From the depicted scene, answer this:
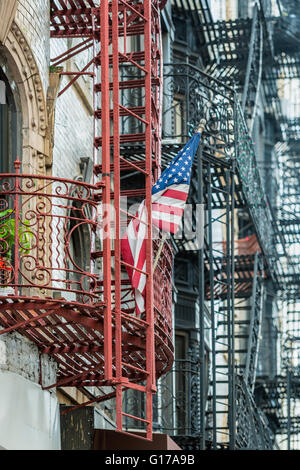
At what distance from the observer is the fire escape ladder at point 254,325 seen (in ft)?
92.2

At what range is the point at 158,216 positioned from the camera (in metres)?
17.5

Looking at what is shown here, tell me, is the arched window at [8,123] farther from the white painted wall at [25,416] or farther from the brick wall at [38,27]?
the white painted wall at [25,416]

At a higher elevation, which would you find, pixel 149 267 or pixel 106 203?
pixel 106 203

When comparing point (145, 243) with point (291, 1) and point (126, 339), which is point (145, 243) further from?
point (291, 1)

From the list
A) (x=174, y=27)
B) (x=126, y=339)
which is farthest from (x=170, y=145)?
(x=126, y=339)

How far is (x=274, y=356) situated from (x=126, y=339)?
64.2ft

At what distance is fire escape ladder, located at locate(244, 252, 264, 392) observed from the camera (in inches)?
1107

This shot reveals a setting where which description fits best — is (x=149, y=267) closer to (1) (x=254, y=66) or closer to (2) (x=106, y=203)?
(2) (x=106, y=203)

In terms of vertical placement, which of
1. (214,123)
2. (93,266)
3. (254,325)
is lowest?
(93,266)

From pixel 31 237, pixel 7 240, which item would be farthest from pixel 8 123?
pixel 7 240

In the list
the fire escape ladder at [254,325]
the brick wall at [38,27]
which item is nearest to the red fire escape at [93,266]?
the brick wall at [38,27]

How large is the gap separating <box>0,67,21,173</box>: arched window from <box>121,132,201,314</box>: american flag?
1756 mm

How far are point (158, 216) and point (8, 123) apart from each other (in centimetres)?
221

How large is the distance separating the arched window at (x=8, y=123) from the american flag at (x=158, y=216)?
1.76m
